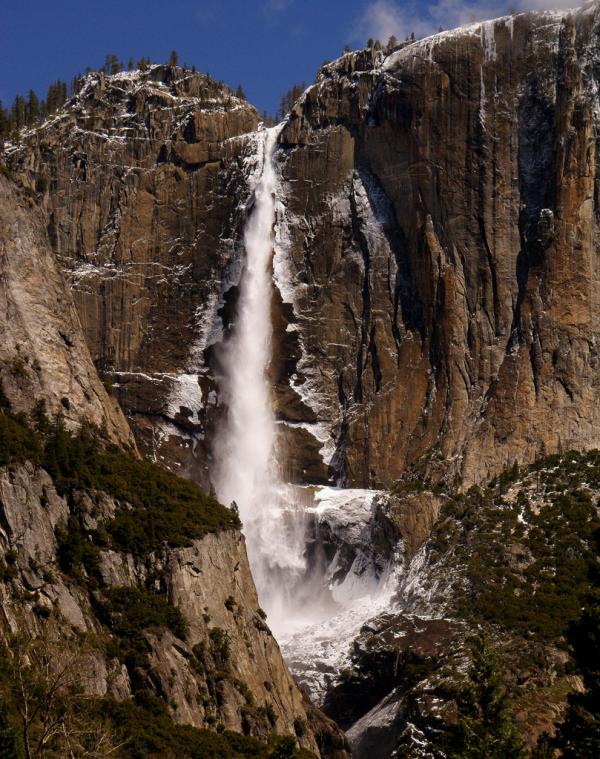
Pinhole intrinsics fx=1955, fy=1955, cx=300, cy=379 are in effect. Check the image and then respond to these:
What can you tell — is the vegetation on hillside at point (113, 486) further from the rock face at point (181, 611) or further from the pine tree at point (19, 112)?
the pine tree at point (19, 112)

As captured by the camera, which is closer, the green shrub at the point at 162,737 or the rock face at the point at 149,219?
the green shrub at the point at 162,737

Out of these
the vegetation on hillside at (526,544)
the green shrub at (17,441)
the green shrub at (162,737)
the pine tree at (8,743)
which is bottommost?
the green shrub at (162,737)

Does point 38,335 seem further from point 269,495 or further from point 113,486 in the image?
point 269,495

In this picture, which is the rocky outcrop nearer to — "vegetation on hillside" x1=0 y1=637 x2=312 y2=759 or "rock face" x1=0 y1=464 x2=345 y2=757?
"rock face" x1=0 y1=464 x2=345 y2=757

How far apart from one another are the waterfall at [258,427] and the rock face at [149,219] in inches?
59.0

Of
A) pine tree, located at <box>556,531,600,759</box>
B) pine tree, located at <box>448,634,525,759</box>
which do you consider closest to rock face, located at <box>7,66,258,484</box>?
pine tree, located at <box>448,634,525,759</box>

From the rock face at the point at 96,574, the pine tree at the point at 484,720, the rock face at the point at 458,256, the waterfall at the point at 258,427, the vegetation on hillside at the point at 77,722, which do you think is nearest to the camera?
the vegetation on hillside at the point at 77,722

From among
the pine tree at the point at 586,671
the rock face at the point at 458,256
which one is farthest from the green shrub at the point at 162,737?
the rock face at the point at 458,256

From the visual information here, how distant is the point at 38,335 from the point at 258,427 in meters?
27.0

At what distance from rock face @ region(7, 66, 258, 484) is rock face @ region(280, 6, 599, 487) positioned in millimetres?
6536

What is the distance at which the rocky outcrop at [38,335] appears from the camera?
9412 centimetres

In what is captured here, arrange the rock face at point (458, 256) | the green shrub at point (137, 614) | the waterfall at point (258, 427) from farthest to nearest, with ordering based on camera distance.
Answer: the waterfall at point (258, 427)
the rock face at point (458, 256)
the green shrub at point (137, 614)

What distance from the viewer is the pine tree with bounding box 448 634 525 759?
2896 inches

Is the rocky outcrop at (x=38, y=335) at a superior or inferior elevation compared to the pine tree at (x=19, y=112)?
→ inferior
